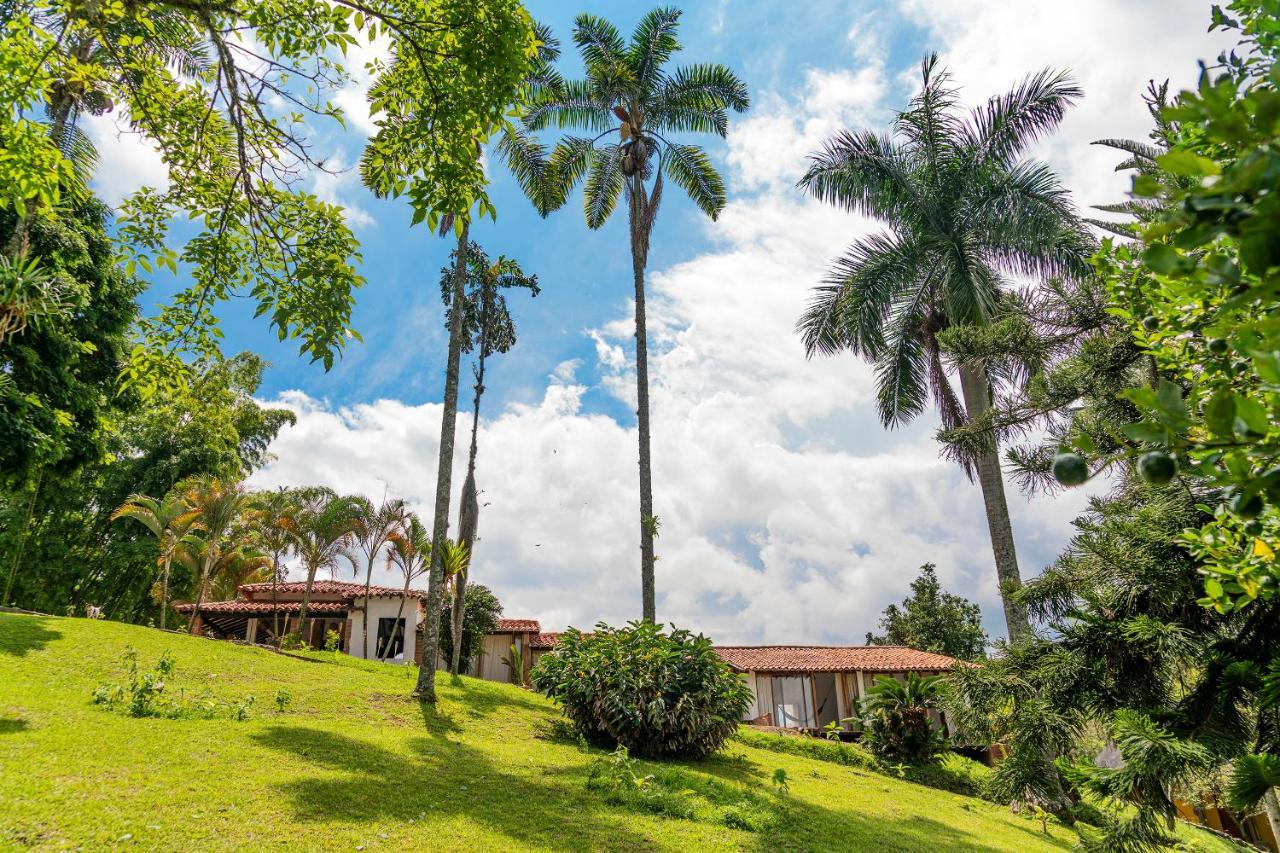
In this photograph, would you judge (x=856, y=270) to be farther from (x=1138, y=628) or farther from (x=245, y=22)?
(x=245, y=22)

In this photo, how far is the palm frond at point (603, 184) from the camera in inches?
759

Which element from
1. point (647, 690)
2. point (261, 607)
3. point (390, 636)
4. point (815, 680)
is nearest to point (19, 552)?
point (261, 607)

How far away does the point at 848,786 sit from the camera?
11539mm

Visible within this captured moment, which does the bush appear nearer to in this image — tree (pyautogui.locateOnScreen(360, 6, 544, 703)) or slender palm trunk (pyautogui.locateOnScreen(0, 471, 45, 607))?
tree (pyautogui.locateOnScreen(360, 6, 544, 703))

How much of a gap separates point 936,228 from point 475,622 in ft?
63.8

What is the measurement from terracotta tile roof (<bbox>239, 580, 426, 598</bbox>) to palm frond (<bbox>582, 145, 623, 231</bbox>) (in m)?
16.1

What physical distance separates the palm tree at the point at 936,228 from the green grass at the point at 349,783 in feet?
28.9

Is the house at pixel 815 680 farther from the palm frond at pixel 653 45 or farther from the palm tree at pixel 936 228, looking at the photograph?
the palm frond at pixel 653 45

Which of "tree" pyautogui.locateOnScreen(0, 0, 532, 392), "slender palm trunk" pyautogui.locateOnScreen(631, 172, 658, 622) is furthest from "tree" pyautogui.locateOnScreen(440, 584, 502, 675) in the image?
"tree" pyautogui.locateOnScreen(0, 0, 532, 392)

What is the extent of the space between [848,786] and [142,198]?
497 inches

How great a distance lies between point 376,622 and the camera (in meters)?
25.5

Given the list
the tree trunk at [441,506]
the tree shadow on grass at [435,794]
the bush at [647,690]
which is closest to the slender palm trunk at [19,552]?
the tree trunk at [441,506]

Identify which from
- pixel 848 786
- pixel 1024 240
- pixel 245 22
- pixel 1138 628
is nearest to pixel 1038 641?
pixel 1138 628

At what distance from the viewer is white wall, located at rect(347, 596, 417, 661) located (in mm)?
25266
